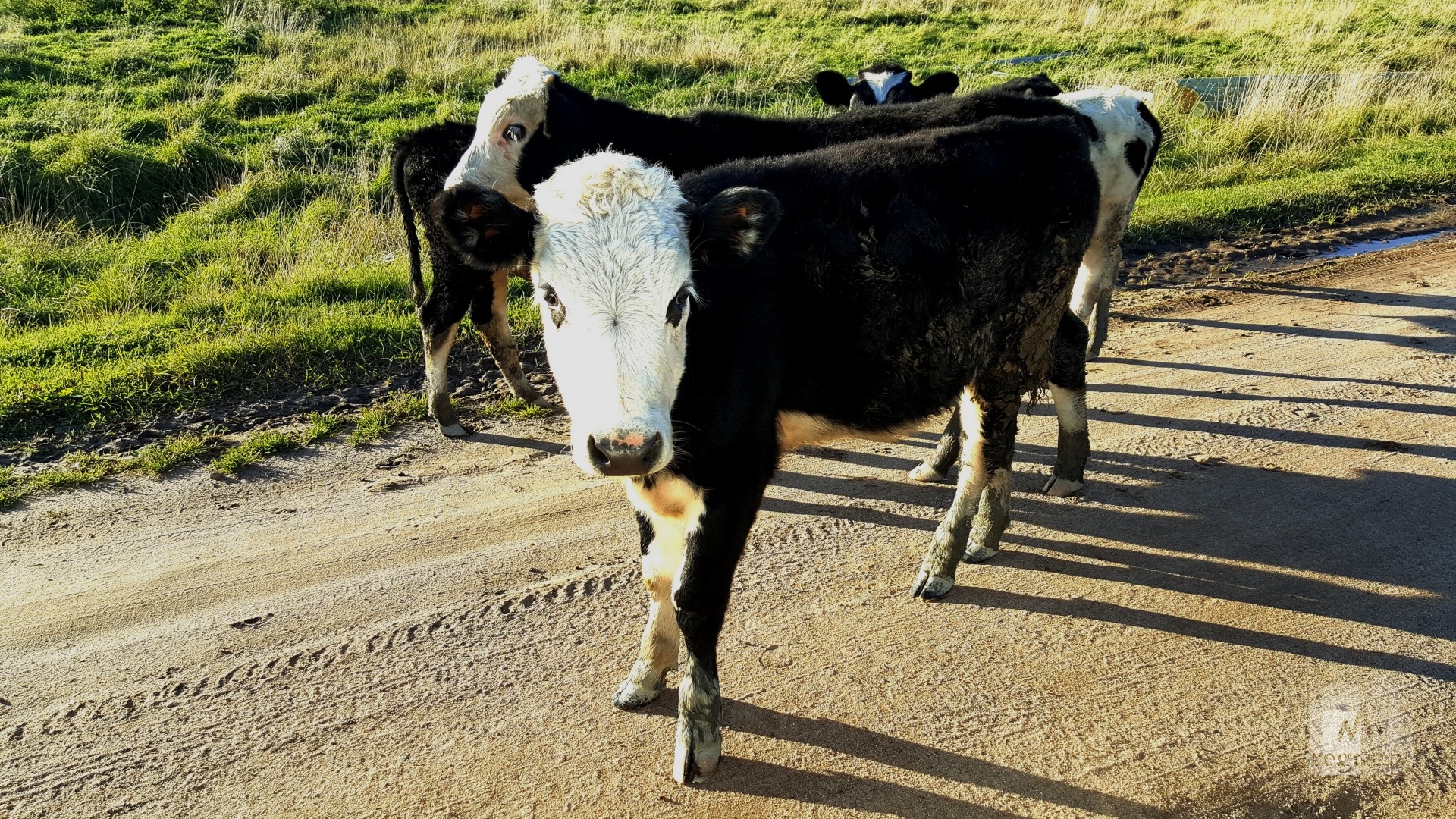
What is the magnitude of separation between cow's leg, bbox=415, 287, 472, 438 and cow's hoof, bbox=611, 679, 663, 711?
3.04m

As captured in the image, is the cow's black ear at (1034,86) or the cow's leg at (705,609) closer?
the cow's leg at (705,609)

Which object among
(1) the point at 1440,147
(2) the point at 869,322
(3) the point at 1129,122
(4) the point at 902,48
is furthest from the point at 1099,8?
(2) the point at 869,322

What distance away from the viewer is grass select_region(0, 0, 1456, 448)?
786cm

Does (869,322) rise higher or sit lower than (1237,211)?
higher

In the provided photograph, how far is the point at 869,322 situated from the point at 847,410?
39cm

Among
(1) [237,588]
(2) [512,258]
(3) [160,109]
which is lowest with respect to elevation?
(1) [237,588]

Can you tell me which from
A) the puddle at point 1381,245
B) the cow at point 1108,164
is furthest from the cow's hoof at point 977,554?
the puddle at point 1381,245

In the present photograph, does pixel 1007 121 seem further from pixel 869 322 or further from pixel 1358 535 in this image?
pixel 1358 535

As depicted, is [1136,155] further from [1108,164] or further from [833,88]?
[833,88]

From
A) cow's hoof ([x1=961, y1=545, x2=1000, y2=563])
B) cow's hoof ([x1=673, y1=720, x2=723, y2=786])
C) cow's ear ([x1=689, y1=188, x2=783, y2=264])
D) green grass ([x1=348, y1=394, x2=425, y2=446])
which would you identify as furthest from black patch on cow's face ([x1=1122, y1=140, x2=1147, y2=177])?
cow's hoof ([x1=673, y1=720, x2=723, y2=786])

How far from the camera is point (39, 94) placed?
44.9ft

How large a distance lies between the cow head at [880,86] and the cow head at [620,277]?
19.7 feet

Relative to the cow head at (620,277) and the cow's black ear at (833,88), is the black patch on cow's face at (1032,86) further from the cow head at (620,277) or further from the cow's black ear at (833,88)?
the cow head at (620,277)

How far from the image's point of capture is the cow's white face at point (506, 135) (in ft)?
22.7
